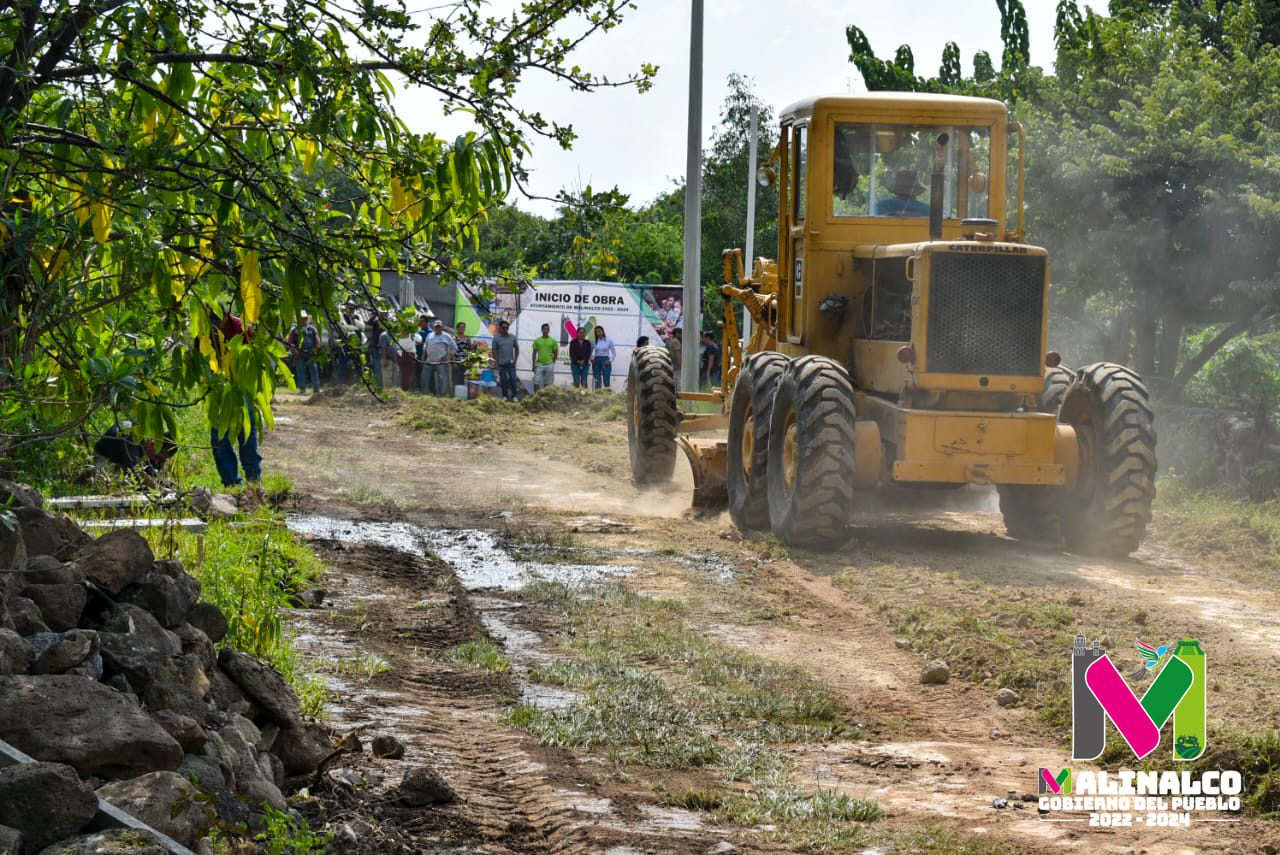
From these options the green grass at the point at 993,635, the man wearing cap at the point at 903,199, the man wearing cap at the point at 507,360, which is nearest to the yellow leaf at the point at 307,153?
the green grass at the point at 993,635

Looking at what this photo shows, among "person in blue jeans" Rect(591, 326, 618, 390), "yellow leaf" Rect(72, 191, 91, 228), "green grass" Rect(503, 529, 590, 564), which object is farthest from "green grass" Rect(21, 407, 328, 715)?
"person in blue jeans" Rect(591, 326, 618, 390)

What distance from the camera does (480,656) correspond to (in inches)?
324

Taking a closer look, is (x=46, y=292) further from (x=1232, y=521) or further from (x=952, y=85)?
(x=952, y=85)

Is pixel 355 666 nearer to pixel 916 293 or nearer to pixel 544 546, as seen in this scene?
pixel 544 546

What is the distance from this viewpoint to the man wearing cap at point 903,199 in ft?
42.3

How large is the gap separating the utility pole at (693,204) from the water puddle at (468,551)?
9363 millimetres

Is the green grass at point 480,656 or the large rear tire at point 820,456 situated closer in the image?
the green grass at point 480,656

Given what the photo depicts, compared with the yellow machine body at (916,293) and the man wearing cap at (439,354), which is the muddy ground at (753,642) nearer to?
the yellow machine body at (916,293)

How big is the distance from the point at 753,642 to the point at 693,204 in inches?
535

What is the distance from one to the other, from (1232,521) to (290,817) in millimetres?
10498

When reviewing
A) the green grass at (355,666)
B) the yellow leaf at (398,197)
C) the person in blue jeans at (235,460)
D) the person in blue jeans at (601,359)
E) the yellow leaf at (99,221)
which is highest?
the yellow leaf at (398,197)

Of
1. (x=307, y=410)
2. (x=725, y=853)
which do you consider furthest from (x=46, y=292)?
(x=307, y=410)

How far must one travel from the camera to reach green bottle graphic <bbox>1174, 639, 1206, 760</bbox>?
6277 mm

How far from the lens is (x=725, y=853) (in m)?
5.32
